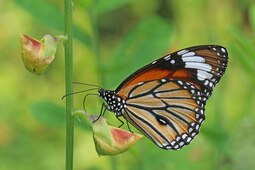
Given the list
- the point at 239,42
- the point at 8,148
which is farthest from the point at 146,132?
the point at 8,148

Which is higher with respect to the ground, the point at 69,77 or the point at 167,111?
the point at 167,111

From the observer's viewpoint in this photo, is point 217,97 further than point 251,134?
Yes

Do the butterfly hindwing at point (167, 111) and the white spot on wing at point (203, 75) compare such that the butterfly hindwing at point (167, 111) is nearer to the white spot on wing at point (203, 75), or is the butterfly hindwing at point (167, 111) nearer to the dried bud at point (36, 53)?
the white spot on wing at point (203, 75)

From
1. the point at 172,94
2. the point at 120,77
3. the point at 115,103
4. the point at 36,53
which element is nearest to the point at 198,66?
the point at 172,94

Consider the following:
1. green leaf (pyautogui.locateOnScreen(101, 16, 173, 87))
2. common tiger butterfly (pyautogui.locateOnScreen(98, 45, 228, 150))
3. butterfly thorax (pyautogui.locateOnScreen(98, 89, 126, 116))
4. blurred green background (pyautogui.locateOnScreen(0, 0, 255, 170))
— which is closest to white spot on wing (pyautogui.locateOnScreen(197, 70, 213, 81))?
common tiger butterfly (pyautogui.locateOnScreen(98, 45, 228, 150))

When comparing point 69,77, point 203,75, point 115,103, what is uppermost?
point 203,75

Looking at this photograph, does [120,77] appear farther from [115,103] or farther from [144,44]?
[115,103]

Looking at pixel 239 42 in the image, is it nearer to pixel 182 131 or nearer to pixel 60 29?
pixel 182 131
